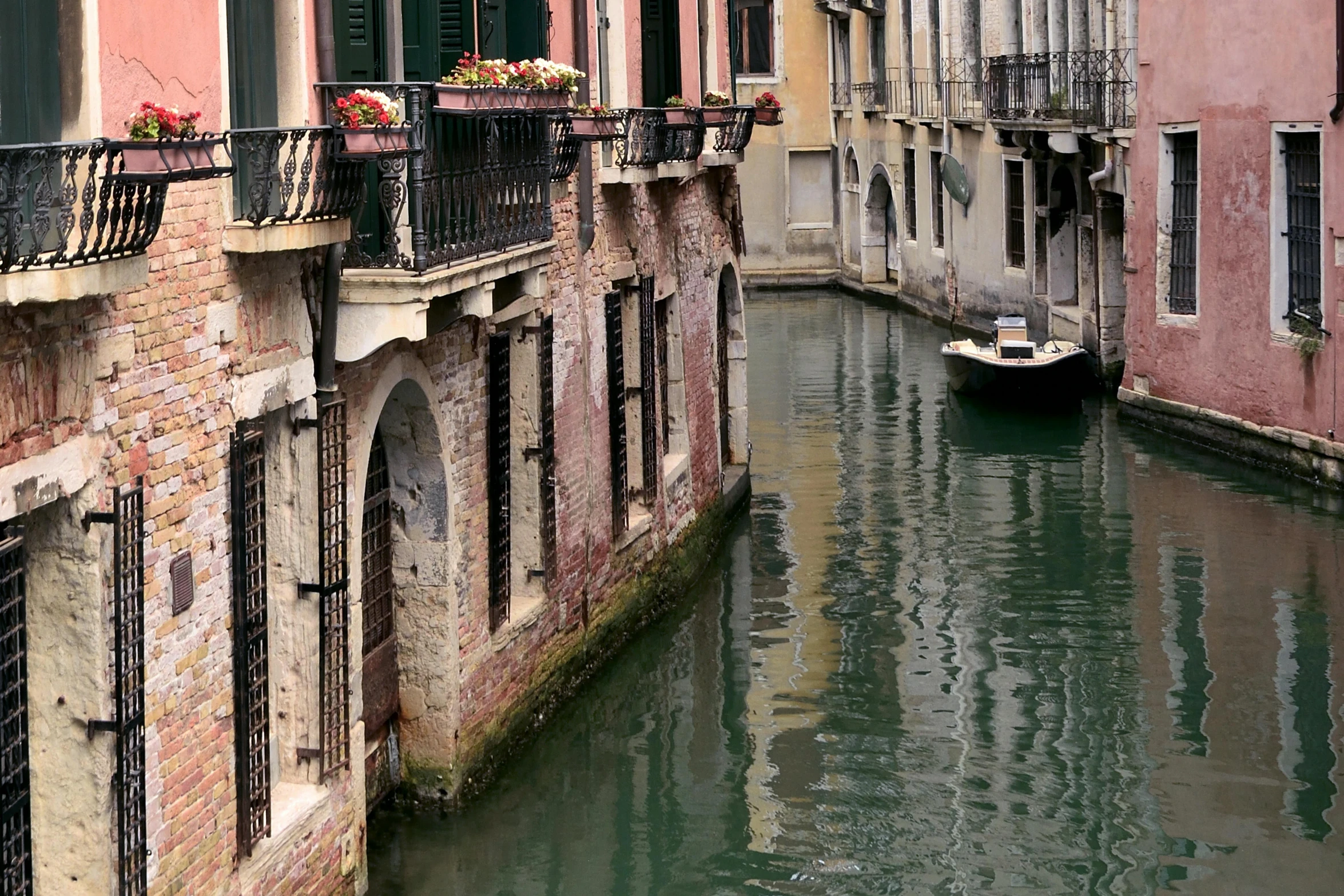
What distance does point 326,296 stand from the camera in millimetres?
8555

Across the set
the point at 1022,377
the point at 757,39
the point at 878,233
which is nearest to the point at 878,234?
the point at 878,233

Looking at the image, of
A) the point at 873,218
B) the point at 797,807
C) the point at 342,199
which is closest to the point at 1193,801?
the point at 797,807

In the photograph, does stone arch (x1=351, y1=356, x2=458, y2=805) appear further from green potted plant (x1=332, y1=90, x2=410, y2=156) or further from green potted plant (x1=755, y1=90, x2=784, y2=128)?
green potted plant (x1=755, y1=90, x2=784, y2=128)

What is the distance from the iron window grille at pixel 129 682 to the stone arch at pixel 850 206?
109 feet

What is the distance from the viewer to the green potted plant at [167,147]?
6.26 metres

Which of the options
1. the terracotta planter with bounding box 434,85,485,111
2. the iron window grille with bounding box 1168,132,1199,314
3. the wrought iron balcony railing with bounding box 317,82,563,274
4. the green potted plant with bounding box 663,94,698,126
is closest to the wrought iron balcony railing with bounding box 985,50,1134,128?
the iron window grille with bounding box 1168,132,1199,314

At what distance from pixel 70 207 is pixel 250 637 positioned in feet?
8.25

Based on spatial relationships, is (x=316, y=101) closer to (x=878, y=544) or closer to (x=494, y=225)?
(x=494, y=225)

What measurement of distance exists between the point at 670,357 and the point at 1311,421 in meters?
6.68

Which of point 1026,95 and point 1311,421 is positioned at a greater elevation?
point 1026,95

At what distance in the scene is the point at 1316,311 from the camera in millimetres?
19453

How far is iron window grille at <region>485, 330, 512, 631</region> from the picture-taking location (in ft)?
38.1

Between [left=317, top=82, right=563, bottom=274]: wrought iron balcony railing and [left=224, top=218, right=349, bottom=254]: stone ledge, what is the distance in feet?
1.26

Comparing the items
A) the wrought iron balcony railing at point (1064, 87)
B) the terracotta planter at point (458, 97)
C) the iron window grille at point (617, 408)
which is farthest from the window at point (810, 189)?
the terracotta planter at point (458, 97)
